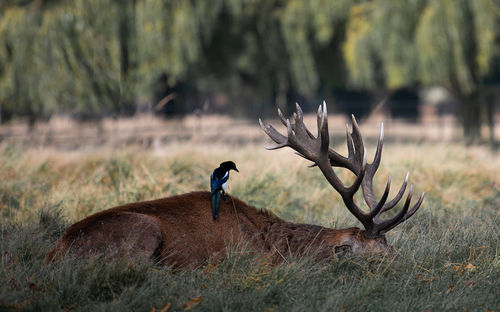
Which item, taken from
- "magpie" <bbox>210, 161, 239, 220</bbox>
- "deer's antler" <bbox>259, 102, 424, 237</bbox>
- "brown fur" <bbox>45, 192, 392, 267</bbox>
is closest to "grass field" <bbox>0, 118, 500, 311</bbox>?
"brown fur" <bbox>45, 192, 392, 267</bbox>

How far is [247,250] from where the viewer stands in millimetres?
4637

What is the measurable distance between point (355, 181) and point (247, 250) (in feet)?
3.14

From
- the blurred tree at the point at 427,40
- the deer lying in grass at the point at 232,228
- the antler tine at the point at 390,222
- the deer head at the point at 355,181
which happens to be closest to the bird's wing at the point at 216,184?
the deer lying in grass at the point at 232,228

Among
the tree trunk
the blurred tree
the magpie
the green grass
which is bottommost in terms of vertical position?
the tree trunk

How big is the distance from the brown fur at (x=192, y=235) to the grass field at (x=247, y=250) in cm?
15

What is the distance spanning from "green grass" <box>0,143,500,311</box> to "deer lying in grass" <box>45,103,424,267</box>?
0.50ft

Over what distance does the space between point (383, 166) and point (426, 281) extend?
13.9ft

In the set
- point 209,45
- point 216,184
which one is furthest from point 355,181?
point 209,45

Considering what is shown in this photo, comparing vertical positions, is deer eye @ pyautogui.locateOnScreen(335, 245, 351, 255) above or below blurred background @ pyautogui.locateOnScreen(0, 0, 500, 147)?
below

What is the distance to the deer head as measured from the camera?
4465 millimetres

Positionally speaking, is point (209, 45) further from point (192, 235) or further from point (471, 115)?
point (192, 235)

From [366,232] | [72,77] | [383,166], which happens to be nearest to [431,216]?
[366,232]

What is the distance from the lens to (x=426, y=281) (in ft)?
14.3

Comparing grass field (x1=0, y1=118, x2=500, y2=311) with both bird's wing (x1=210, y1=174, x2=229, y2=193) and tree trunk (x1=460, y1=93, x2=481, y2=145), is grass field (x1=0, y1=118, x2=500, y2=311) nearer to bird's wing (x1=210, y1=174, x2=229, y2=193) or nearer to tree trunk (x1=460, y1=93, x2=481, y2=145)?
bird's wing (x1=210, y1=174, x2=229, y2=193)
